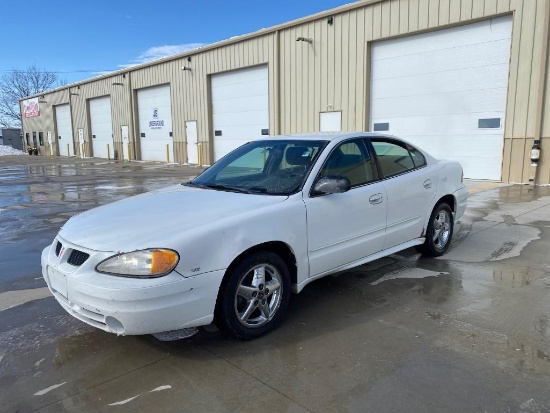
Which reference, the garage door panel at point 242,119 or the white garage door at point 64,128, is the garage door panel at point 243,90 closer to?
the garage door panel at point 242,119

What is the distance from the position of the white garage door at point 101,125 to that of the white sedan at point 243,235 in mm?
29914

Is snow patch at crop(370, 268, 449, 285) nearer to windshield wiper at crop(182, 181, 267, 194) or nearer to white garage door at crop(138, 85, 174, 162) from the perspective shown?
windshield wiper at crop(182, 181, 267, 194)

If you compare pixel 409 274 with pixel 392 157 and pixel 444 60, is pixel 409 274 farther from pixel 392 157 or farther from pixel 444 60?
pixel 444 60

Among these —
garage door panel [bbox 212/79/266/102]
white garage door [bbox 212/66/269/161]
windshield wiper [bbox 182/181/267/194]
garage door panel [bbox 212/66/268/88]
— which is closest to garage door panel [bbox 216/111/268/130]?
white garage door [bbox 212/66/269/161]

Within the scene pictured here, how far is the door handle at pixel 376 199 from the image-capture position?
168 inches

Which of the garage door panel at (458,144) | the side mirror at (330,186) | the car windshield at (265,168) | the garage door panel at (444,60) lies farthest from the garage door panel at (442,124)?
the side mirror at (330,186)

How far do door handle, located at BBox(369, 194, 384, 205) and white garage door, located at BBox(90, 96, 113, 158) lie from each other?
100ft

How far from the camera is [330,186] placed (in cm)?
373

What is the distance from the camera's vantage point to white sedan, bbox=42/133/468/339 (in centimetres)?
293

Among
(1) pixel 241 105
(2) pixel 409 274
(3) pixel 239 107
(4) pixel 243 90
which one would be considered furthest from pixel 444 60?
(2) pixel 409 274

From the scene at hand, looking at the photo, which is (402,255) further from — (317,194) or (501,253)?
(317,194)

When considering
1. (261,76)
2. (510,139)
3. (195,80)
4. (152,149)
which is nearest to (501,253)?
(510,139)

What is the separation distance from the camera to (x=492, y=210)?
28.2 ft

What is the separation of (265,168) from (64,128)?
40.4 metres
